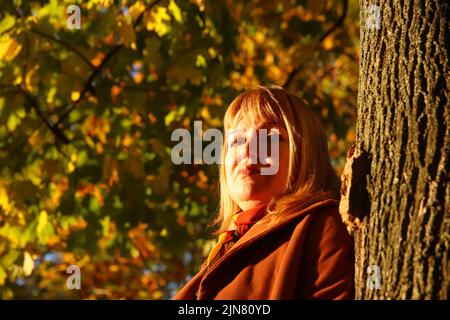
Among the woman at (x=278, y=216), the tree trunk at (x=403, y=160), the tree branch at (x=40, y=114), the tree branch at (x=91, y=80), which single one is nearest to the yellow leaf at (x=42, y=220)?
the tree branch at (x=40, y=114)

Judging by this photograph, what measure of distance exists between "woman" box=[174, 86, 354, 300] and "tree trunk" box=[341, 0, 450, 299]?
0.12 metres

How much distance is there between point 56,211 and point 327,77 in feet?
12.8

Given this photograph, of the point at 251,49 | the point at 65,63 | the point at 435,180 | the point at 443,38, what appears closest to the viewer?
the point at 435,180

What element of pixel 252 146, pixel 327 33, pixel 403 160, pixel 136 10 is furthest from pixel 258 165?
pixel 327 33

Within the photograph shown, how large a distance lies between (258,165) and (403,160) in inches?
26.5

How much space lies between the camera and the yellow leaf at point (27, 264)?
518 cm

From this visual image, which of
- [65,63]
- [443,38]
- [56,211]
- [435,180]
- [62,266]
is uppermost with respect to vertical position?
[65,63]

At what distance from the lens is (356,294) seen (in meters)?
2.17

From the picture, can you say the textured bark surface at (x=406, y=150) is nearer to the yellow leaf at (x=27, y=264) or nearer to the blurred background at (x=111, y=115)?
the blurred background at (x=111, y=115)

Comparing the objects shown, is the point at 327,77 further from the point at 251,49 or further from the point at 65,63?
the point at 65,63

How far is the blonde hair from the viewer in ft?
8.57

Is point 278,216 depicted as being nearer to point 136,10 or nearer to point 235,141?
point 235,141

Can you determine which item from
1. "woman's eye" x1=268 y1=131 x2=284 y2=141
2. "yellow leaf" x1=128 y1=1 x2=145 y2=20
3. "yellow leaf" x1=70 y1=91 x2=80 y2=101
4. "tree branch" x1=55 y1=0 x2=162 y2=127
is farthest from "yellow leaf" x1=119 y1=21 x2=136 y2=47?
"woman's eye" x1=268 y1=131 x2=284 y2=141

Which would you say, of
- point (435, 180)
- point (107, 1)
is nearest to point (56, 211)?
point (107, 1)
